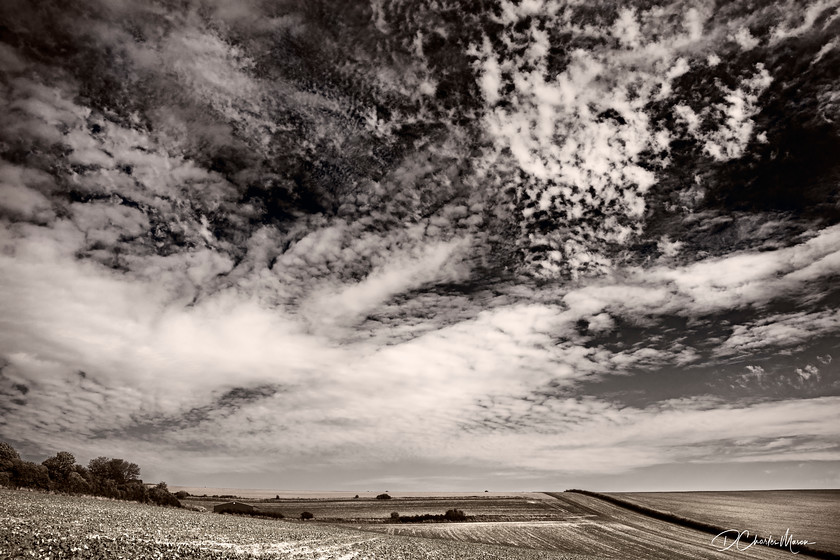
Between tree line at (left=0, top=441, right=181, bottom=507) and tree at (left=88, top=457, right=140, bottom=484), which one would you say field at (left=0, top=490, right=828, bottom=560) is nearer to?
tree line at (left=0, top=441, right=181, bottom=507)

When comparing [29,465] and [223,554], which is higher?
[29,465]

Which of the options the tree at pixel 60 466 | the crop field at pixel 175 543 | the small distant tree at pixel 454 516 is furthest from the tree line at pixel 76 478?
the small distant tree at pixel 454 516

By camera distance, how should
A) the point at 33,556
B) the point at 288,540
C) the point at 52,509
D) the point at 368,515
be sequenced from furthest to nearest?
1. the point at 368,515
2. the point at 288,540
3. the point at 52,509
4. the point at 33,556

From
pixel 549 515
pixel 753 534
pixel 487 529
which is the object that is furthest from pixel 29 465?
pixel 753 534

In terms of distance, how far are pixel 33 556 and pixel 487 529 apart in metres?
54.6

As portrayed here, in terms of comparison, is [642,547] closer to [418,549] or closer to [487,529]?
[487,529]

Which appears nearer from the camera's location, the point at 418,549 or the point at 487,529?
the point at 418,549

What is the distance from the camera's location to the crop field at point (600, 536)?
43844mm

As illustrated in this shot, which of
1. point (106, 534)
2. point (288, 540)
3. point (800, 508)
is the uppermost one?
point (106, 534)

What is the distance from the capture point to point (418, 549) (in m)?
37.3

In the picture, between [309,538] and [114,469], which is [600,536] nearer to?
[309,538]
